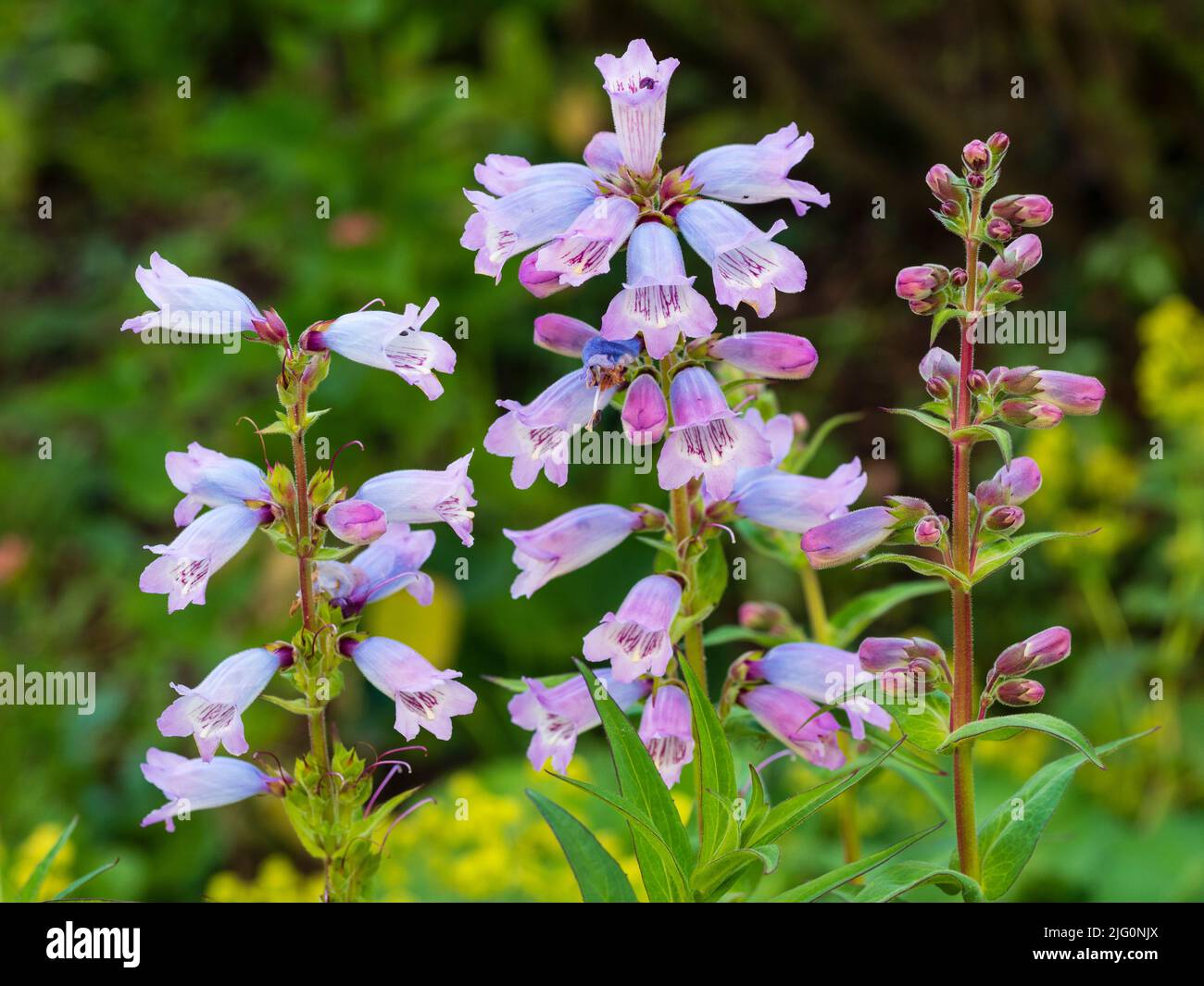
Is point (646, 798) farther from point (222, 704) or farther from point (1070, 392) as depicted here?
point (1070, 392)

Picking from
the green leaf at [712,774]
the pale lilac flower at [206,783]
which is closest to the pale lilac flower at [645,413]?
the green leaf at [712,774]

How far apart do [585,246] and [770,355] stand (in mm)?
220

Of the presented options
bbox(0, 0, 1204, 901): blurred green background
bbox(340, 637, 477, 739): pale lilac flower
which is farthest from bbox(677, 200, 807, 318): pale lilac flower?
bbox(0, 0, 1204, 901): blurred green background

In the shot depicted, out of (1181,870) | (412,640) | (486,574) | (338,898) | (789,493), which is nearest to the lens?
(338,898)

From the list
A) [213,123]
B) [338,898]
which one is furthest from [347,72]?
[338,898]

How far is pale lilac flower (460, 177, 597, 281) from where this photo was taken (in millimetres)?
1340

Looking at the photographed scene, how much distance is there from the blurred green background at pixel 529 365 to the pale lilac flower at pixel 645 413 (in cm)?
144

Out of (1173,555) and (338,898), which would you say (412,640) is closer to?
(1173,555)

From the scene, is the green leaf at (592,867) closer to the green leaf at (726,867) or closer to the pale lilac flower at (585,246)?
the green leaf at (726,867)

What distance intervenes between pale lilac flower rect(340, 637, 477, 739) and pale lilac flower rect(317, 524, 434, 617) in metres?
0.06

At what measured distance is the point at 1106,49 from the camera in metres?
4.74

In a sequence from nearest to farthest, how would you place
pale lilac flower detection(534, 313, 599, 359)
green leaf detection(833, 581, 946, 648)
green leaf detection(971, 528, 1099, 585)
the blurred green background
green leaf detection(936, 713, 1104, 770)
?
green leaf detection(936, 713, 1104, 770) < green leaf detection(971, 528, 1099, 585) < pale lilac flower detection(534, 313, 599, 359) < green leaf detection(833, 581, 946, 648) < the blurred green background

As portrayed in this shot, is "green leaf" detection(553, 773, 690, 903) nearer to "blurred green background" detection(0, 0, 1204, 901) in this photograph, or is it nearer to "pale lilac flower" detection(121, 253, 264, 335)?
"pale lilac flower" detection(121, 253, 264, 335)
